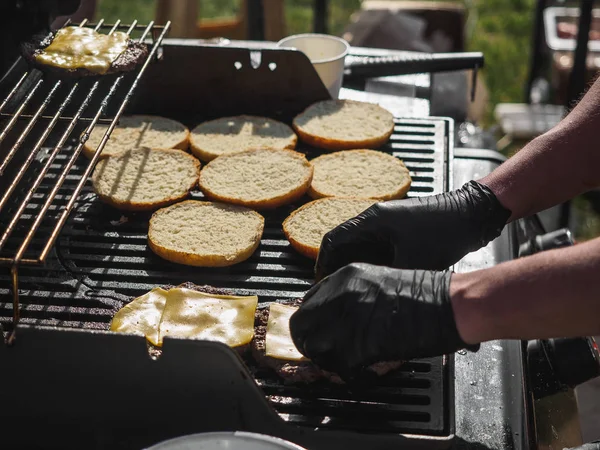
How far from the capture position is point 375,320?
2.13 metres

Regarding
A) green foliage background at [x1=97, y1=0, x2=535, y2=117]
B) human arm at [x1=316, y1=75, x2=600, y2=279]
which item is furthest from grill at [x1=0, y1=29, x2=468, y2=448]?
green foliage background at [x1=97, y1=0, x2=535, y2=117]

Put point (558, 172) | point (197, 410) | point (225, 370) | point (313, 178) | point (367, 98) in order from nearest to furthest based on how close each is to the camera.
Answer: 1. point (225, 370)
2. point (197, 410)
3. point (558, 172)
4. point (313, 178)
5. point (367, 98)

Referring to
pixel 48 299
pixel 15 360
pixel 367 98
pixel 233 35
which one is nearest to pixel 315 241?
pixel 48 299

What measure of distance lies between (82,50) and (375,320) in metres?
2.28

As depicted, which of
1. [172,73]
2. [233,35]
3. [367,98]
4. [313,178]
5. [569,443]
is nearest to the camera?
[569,443]

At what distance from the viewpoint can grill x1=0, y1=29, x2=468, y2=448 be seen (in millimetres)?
2215

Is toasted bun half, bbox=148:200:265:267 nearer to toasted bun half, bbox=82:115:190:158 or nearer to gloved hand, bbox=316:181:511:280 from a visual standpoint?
gloved hand, bbox=316:181:511:280

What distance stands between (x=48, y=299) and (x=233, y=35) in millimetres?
5679

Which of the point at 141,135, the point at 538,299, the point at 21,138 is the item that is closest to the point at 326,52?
the point at 141,135

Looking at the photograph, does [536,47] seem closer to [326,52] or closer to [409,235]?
[326,52]

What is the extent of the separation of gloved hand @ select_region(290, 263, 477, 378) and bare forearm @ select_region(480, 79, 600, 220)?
0.82 metres

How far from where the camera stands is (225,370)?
6.77ft

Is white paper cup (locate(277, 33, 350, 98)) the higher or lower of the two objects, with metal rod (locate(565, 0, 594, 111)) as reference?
higher

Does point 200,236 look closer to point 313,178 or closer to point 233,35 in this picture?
point 313,178
